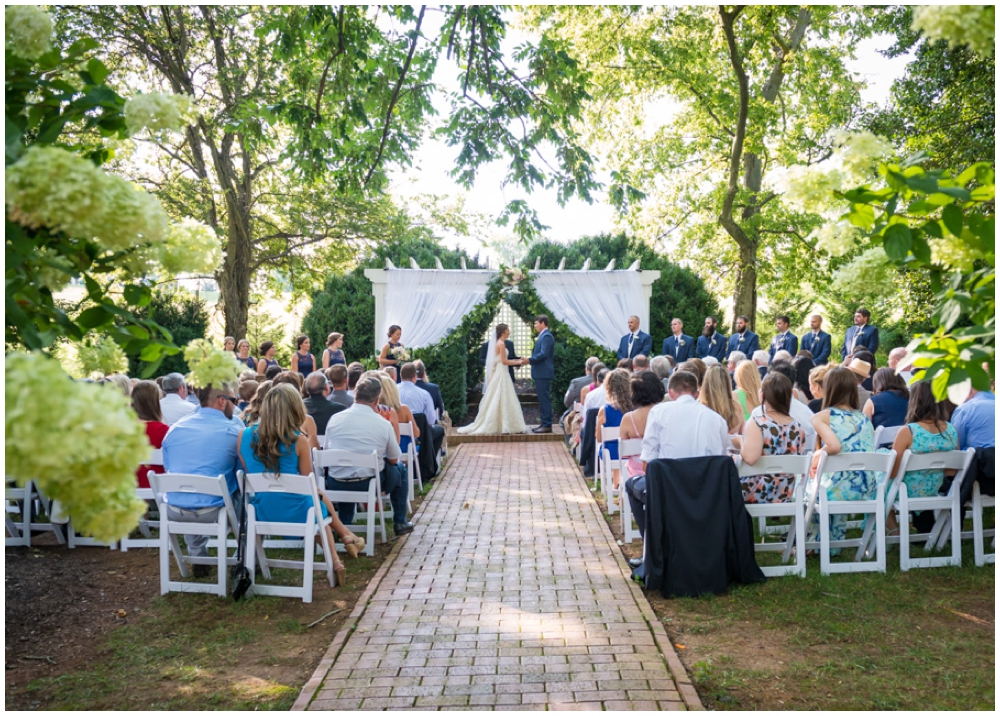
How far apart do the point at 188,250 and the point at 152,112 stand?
0.38 metres

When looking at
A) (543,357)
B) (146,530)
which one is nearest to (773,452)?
(146,530)

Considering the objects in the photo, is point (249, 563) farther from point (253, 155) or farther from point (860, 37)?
point (860, 37)

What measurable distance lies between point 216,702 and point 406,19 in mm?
6195

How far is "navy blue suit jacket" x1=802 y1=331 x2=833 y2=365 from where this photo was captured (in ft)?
44.1

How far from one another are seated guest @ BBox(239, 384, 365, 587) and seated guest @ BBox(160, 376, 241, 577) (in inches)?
5.4

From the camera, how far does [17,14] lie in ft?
7.09

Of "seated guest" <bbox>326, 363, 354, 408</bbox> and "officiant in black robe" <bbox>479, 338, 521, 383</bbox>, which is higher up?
"officiant in black robe" <bbox>479, 338, 521, 383</bbox>

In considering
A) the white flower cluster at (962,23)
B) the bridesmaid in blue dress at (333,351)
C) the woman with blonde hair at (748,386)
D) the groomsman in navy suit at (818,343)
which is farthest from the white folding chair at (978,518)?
the bridesmaid in blue dress at (333,351)

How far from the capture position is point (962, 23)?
1.91 meters

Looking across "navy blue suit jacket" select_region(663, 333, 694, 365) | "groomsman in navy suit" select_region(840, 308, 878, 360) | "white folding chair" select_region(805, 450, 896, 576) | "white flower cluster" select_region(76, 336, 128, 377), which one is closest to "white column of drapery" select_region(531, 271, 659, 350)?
"navy blue suit jacket" select_region(663, 333, 694, 365)

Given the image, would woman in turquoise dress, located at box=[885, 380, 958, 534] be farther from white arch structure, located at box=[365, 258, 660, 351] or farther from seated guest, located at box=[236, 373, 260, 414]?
white arch structure, located at box=[365, 258, 660, 351]

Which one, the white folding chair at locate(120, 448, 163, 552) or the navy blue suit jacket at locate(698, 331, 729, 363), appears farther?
the navy blue suit jacket at locate(698, 331, 729, 363)

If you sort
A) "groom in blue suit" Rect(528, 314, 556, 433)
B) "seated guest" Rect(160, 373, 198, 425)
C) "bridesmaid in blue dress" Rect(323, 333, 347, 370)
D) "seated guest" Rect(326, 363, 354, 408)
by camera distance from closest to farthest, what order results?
1. "seated guest" Rect(160, 373, 198, 425)
2. "seated guest" Rect(326, 363, 354, 408)
3. "bridesmaid in blue dress" Rect(323, 333, 347, 370)
4. "groom in blue suit" Rect(528, 314, 556, 433)

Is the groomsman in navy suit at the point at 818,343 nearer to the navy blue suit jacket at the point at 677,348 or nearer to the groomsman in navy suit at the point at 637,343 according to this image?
the navy blue suit jacket at the point at 677,348
